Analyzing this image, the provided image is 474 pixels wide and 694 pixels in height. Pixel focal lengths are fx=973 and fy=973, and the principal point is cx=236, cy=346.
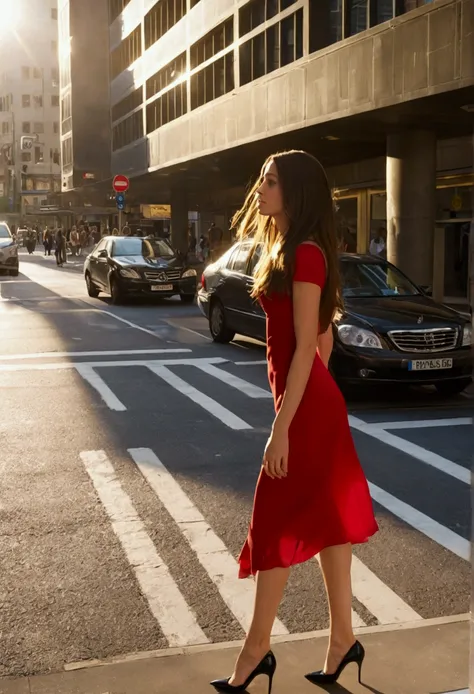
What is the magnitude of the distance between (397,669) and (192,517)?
91.2 inches

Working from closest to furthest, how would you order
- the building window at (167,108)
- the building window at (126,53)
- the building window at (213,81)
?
the building window at (213,81) → the building window at (167,108) → the building window at (126,53)

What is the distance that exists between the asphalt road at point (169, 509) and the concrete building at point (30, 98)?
119939mm

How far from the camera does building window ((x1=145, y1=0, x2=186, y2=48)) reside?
3862cm

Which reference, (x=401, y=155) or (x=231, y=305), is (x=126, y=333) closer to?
(x=231, y=305)

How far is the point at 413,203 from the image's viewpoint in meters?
20.8

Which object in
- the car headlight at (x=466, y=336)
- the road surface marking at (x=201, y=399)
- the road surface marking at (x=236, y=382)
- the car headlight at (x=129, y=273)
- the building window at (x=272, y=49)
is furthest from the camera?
the building window at (x=272, y=49)

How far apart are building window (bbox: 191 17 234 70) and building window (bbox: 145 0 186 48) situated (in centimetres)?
270

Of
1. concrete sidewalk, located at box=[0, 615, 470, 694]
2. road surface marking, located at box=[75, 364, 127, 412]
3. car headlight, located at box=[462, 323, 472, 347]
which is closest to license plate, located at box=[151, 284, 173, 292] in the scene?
road surface marking, located at box=[75, 364, 127, 412]

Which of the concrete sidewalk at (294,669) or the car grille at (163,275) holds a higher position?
the car grille at (163,275)

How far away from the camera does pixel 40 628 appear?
4020mm

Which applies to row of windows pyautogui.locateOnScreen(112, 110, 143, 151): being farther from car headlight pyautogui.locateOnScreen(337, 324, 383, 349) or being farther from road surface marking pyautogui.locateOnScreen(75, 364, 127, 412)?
car headlight pyautogui.locateOnScreen(337, 324, 383, 349)


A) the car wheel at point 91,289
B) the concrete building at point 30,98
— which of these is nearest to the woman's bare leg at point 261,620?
the car wheel at point 91,289

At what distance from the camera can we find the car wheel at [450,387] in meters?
10.3

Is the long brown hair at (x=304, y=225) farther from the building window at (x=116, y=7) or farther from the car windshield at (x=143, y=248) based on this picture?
the building window at (x=116, y=7)
